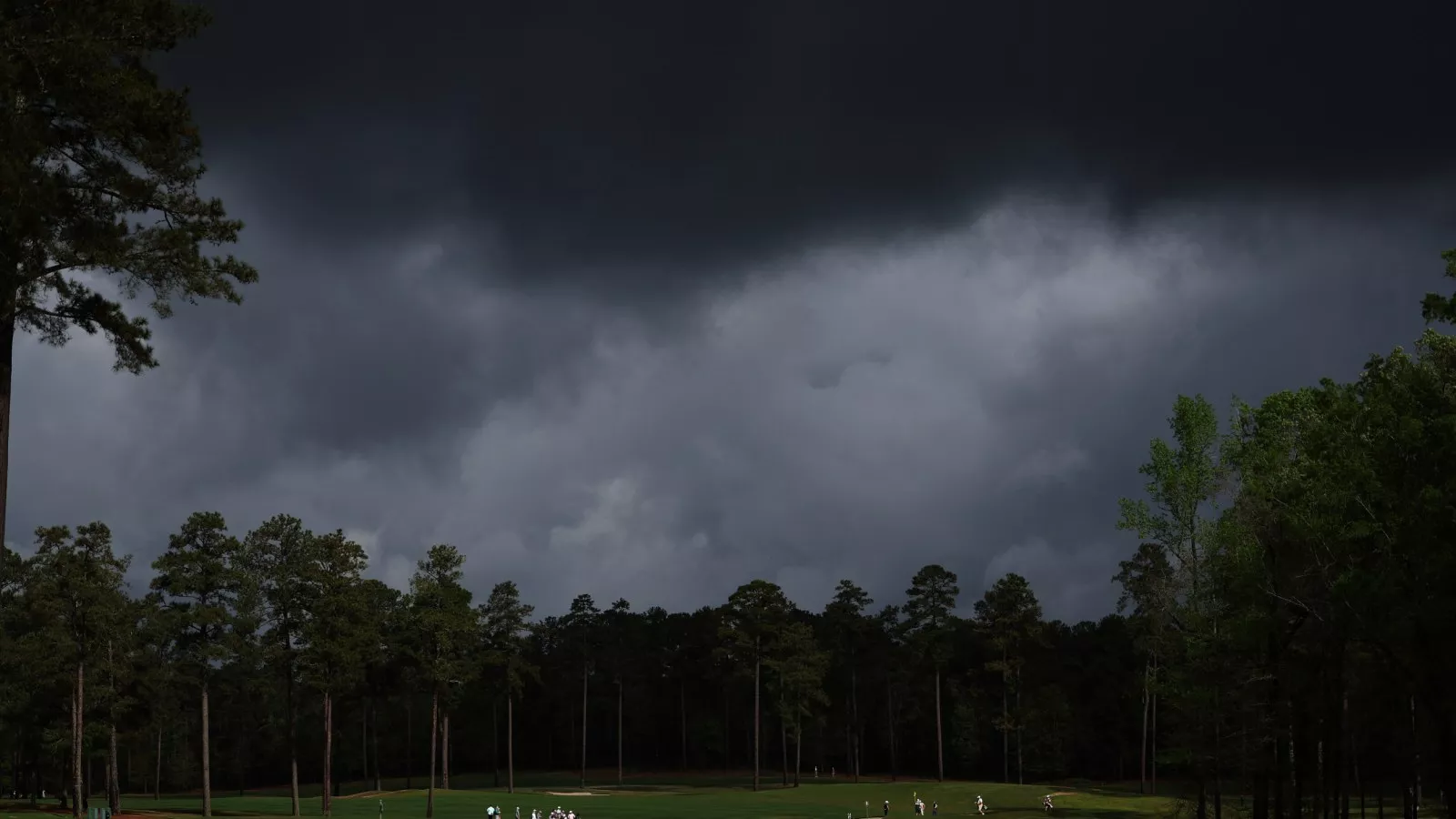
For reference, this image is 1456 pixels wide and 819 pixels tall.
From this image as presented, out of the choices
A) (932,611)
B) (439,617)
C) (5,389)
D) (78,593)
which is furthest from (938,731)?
(5,389)

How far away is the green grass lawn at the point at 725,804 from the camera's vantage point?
2751 inches

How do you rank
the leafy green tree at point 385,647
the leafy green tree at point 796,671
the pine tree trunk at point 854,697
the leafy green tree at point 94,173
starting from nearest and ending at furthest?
the leafy green tree at point 94,173 < the leafy green tree at point 385,647 < the leafy green tree at point 796,671 < the pine tree trunk at point 854,697

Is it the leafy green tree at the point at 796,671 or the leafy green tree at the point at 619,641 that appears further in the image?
the leafy green tree at the point at 619,641

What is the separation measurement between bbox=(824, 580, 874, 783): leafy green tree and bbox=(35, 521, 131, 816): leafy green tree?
7099 centimetres

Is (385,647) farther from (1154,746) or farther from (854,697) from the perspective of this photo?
(1154,746)

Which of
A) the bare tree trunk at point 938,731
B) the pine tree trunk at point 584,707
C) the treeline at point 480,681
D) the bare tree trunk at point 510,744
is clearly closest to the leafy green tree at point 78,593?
the treeline at point 480,681

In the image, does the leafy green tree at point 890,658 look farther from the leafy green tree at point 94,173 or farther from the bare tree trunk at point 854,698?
the leafy green tree at point 94,173

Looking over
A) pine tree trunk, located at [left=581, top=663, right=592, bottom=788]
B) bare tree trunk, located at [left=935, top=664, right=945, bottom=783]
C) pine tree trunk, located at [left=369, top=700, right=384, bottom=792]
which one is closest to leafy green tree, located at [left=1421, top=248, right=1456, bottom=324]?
bare tree trunk, located at [left=935, top=664, right=945, bottom=783]

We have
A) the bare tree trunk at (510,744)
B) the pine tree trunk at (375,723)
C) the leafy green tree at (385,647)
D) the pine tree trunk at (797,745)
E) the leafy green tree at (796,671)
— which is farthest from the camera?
the pine tree trunk at (375,723)

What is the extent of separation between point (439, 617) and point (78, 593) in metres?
19.3

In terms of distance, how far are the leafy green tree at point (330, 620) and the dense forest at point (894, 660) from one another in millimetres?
160

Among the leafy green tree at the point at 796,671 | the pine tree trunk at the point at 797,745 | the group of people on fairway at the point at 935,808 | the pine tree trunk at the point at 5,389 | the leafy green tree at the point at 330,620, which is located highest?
the pine tree trunk at the point at 5,389

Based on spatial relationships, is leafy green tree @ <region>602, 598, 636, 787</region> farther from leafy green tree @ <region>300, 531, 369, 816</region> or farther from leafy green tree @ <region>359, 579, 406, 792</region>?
leafy green tree @ <region>300, 531, 369, 816</region>

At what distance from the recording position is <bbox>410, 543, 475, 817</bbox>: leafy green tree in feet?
231
